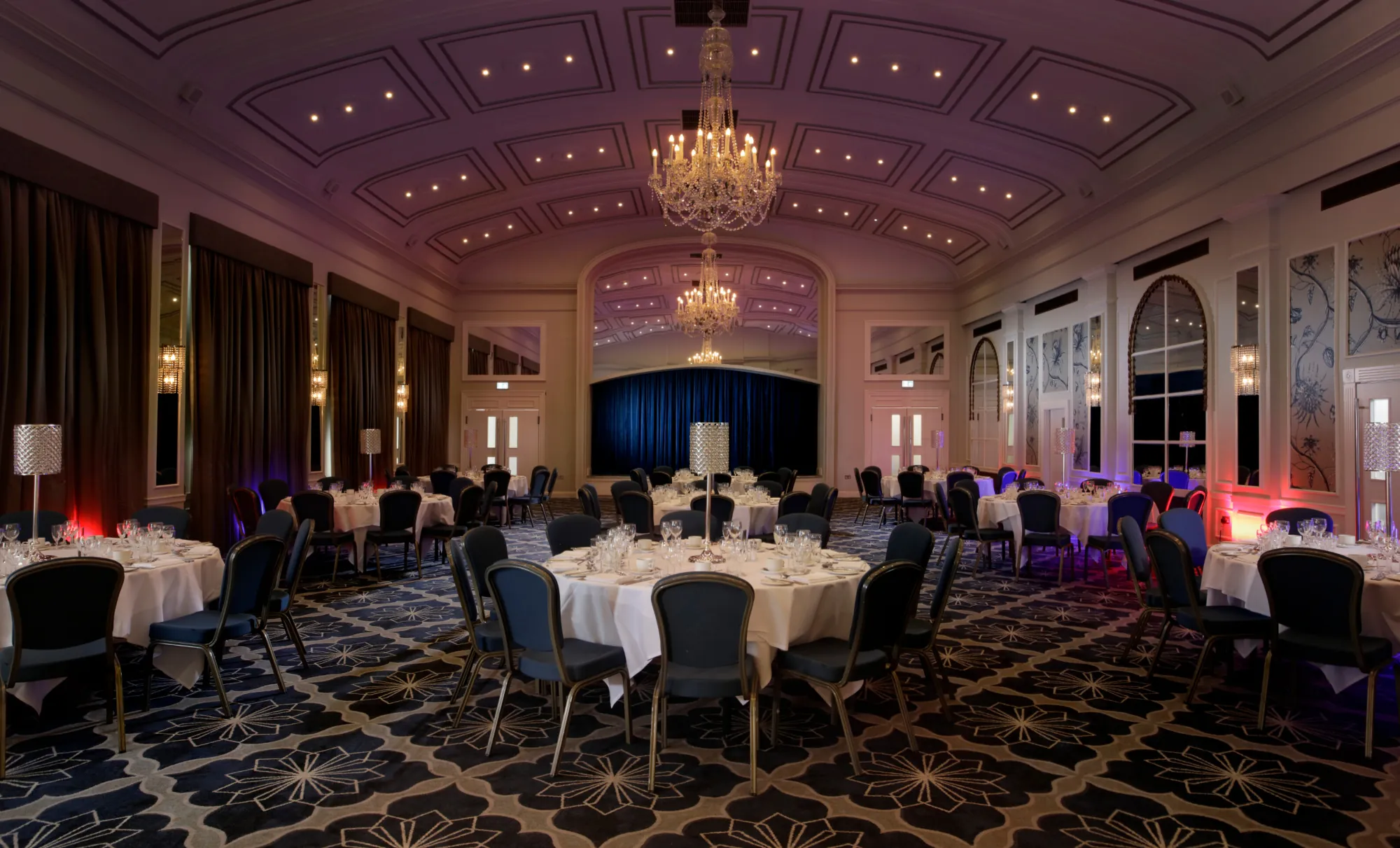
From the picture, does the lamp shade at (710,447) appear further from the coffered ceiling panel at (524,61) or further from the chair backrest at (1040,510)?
the coffered ceiling panel at (524,61)

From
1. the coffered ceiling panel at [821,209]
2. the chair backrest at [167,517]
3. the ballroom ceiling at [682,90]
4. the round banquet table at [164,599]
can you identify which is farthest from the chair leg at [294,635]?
the coffered ceiling panel at [821,209]

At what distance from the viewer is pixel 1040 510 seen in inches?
317

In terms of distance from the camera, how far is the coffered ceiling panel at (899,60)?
877cm

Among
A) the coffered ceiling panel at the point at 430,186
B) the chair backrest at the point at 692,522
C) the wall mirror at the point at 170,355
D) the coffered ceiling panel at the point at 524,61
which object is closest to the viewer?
the chair backrest at the point at 692,522

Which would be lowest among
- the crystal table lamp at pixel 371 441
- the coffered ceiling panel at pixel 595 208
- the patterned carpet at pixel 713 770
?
the patterned carpet at pixel 713 770

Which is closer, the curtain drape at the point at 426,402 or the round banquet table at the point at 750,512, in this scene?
the round banquet table at the point at 750,512

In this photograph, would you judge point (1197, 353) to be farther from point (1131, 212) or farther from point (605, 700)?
point (605, 700)

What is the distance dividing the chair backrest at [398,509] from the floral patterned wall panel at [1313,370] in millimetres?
8686

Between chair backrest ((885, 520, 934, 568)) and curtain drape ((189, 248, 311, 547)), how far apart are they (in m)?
7.22

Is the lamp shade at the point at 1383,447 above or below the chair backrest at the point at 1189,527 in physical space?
above

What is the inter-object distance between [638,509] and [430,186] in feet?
24.3

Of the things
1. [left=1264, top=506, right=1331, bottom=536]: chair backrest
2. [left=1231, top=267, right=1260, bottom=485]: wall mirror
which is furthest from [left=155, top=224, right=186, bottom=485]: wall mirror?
[left=1231, top=267, right=1260, bottom=485]: wall mirror

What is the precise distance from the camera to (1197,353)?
9.48 m

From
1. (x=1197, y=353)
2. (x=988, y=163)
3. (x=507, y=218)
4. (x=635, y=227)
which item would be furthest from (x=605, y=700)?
(x=635, y=227)
